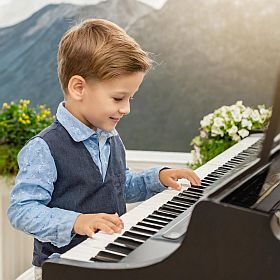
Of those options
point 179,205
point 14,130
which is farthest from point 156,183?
point 14,130

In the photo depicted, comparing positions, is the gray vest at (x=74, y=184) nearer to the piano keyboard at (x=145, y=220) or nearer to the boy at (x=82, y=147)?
the boy at (x=82, y=147)

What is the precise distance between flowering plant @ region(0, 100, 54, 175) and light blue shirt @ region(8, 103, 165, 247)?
1.19 m

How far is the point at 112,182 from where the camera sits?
213 centimetres

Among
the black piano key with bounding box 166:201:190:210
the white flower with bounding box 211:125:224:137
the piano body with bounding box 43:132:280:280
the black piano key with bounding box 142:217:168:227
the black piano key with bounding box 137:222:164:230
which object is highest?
the piano body with bounding box 43:132:280:280

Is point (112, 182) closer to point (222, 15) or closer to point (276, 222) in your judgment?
point (276, 222)

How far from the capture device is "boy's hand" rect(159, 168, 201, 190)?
2.10 metres

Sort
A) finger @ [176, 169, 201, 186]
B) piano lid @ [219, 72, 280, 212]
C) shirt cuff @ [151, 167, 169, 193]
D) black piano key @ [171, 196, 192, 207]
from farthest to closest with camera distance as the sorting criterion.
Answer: shirt cuff @ [151, 167, 169, 193] < finger @ [176, 169, 201, 186] < black piano key @ [171, 196, 192, 207] < piano lid @ [219, 72, 280, 212]

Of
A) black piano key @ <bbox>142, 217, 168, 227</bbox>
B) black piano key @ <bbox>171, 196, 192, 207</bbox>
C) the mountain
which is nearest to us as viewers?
black piano key @ <bbox>142, 217, 168, 227</bbox>

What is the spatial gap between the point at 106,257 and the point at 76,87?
0.78m

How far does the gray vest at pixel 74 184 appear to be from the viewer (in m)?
2.01

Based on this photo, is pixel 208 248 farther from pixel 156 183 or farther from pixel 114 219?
pixel 156 183

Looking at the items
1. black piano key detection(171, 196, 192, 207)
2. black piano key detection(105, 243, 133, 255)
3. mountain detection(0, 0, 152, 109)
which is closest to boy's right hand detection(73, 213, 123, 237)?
black piano key detection(105, 243, 133, 255)

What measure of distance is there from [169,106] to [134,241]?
2.32m

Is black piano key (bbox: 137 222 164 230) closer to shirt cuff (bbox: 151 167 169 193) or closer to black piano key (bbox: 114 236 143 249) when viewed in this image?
black piano key (bbox: 114 236 143 249)
